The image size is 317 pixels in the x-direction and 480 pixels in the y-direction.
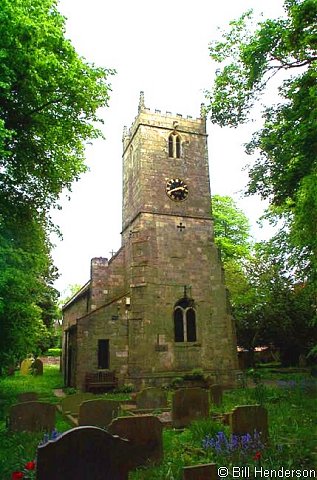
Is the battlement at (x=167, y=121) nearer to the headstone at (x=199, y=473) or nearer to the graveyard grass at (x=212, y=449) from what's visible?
the graveyard grass at (x=212, y=449)

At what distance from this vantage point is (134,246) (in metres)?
20.6

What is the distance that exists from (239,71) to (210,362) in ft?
47.0

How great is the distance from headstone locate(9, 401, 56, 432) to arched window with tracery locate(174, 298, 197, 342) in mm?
11888

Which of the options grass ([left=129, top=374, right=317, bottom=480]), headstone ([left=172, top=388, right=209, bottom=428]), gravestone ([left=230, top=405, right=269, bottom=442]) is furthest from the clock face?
gravestone ([left=230, top=405, right=269, bottom=442])

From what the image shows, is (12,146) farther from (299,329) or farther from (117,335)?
(299,329)

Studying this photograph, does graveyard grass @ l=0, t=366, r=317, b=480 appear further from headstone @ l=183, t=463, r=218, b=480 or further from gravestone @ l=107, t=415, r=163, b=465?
headstone @ l=183, t=463, r=218, b=480

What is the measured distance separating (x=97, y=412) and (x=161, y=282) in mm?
11912

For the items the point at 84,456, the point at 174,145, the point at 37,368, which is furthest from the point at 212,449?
the point at 37,368

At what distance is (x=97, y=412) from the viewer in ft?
27.9

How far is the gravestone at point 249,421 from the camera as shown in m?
7.30

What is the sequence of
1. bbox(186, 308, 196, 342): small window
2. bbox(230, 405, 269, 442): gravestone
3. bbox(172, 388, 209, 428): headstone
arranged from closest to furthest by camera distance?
1. bbox(230, 405, 269, 442): gravestone
2. bbox(172, 388, 209, 428): headstone
3. bbox(186, 308, 196, 342): small window

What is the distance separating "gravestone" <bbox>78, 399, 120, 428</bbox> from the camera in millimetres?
8391

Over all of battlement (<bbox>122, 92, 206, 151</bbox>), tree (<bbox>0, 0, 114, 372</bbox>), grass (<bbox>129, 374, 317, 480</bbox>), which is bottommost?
grass (<bbox>129, 374, 317, 480</bbox>)

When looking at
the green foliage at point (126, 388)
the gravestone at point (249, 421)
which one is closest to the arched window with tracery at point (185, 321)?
the green foliage at point (126, 388)
